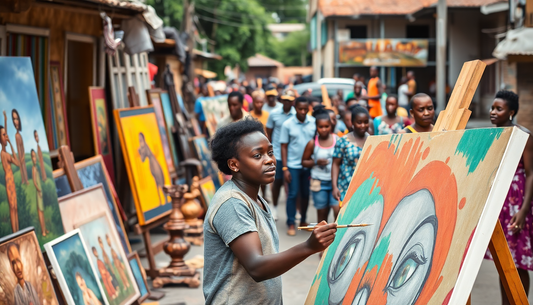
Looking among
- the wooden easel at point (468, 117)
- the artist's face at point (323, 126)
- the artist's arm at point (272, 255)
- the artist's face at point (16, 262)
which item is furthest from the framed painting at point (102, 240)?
the wooden easel at point (468, 117)

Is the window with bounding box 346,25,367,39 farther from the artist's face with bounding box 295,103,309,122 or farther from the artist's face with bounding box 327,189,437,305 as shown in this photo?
the artist's face with bounding box 327,189,437,305

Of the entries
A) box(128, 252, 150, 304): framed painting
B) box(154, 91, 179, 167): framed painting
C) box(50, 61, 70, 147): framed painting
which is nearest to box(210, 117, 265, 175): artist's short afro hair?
box(128, 252, 150, 304): framed painting

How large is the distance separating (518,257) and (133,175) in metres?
3.93

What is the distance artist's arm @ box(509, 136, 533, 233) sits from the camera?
4410 millimetres

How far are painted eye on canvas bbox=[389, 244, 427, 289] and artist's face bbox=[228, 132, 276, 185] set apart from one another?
0.64 meters

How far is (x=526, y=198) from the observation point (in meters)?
4.43

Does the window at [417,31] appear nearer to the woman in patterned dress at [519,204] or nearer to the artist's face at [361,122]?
the artist's face at [361,122]

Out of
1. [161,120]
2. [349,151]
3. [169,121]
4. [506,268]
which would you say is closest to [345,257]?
[506,268]

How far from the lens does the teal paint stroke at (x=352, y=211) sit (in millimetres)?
3080

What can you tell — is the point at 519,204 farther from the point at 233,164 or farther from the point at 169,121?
the point at 169,121

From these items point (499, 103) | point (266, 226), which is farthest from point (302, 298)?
point (266, 226)

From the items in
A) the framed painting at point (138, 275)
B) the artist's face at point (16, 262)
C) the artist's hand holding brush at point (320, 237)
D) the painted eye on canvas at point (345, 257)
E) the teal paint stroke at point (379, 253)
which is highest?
the artist's hand holding brush at point (320, 237)

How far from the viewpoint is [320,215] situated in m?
7.50

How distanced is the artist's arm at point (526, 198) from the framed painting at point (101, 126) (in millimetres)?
4687
